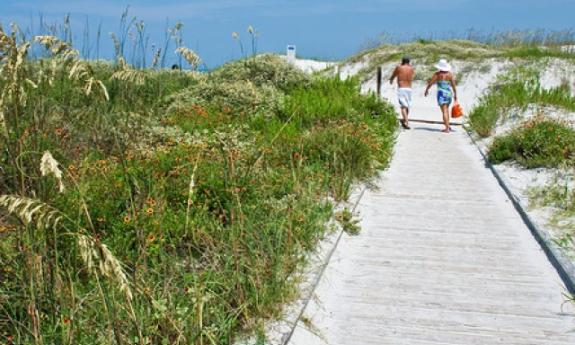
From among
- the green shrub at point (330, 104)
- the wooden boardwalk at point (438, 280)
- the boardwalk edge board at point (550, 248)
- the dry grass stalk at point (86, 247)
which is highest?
the dry grass stalk at point (86, 247)

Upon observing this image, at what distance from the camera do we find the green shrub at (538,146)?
34.2ft

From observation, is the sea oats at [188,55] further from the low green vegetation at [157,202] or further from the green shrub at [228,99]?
the green shrub at [228,99]

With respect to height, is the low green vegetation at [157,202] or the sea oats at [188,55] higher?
the sea oats at [188,55]

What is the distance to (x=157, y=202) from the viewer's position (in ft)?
19.6

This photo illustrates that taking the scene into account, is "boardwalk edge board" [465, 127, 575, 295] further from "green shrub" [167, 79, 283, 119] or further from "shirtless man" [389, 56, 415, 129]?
"shirtless man" [389, 56, 415, 129]

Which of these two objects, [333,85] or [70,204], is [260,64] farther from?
[70,204]

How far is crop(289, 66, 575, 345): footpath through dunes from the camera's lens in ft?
16.6

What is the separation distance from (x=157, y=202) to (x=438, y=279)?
270cm

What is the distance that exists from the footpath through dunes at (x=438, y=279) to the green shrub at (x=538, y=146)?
1.21 m

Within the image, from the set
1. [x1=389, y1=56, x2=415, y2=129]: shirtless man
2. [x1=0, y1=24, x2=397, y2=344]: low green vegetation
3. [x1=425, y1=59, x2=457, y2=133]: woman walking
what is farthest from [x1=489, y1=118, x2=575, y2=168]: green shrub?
[x1=389, y1=56, x2=415, y2=129]: shirtless man

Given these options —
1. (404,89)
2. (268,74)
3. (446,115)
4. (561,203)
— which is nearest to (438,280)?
(561,203)

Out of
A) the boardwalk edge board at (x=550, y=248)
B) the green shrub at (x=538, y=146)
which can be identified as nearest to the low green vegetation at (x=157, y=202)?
the green shrub at (x=538, y=146)

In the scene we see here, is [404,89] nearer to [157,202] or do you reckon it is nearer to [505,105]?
[505,105]

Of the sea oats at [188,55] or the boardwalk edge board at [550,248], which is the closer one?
the sea oats at [188,55]
